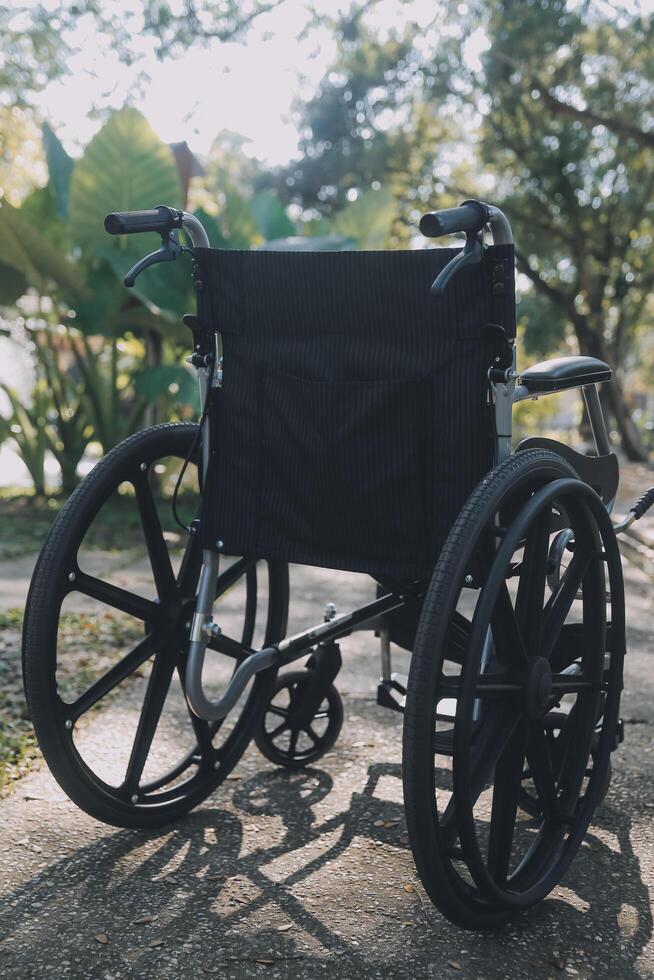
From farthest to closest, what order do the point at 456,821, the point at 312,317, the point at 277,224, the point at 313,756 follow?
the point at 277,224 → the point at 313,756 → the point at 312,317 → the point at 456,821

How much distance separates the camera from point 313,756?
9.24 feet

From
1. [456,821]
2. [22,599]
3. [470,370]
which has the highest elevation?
[470,370]

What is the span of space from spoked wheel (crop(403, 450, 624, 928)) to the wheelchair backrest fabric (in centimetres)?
19

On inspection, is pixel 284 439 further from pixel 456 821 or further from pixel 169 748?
pixel 169 748

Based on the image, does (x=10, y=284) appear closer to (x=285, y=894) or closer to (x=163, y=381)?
(x=163, y=381)

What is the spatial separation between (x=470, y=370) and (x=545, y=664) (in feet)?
1.99

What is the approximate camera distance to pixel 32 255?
7289 millimetres

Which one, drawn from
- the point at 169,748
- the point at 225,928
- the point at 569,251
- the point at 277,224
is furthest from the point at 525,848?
the point at 569,251

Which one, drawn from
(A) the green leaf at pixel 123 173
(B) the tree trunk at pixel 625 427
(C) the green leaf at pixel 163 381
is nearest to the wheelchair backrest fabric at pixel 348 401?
(C) the green leaf at pixel 163 381

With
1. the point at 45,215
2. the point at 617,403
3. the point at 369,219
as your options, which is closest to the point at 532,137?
A: the point at 617,403

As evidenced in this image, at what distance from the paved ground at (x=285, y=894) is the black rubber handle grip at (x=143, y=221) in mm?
1364

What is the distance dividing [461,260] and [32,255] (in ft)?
19.9

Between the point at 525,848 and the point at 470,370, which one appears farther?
the point at 525,848

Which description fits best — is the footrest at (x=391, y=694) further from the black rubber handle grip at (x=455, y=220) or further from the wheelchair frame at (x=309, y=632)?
the black rubber handle grip at (x=455, y=220)
